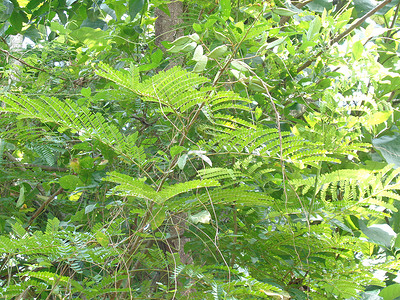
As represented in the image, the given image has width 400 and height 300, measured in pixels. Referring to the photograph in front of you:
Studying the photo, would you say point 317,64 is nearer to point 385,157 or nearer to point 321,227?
point 385,157

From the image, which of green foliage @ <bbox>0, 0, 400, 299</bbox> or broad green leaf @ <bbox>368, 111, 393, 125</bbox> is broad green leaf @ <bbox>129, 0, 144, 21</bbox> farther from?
broad green leaf @ <bbox>368, 111, 393, 125</bbox>

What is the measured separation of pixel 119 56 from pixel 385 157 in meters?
0.89

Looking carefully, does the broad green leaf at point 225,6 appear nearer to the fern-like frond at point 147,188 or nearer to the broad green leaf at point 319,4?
the fern-like frond at point 147,188

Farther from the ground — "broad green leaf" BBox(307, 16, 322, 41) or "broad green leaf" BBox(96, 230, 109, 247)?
"broad green leaf" BBox(307, 16, 322, 41)

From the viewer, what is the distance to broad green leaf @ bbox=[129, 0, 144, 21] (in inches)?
40.4

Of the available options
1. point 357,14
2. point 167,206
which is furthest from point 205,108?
point 357,14

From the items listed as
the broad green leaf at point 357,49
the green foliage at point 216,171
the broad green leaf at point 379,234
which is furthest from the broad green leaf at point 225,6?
the broad green leaf at point 379,234

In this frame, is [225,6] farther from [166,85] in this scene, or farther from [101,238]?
[101,238]

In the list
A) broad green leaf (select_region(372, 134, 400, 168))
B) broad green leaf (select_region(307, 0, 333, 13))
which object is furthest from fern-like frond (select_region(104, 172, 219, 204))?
broad green leaf (select_region(307, 0, 333, 13))

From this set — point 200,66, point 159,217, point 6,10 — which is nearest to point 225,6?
A: point 200,66

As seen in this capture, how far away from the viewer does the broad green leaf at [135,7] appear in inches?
40.4

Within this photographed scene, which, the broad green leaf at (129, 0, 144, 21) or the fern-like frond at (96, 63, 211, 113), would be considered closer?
the fern-like frond at (96, 63, 211, 113)

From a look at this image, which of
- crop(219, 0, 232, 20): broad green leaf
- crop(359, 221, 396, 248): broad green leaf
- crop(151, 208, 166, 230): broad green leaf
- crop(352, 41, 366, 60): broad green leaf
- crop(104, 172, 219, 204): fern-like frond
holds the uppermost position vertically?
crop(219, 0, 232, 20): broad green leaf

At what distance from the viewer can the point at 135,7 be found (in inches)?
40.9
